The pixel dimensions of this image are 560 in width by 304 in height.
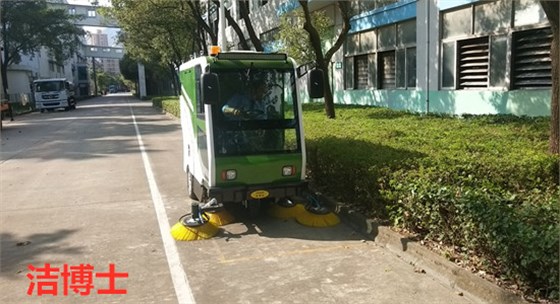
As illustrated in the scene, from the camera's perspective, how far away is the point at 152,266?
5.27m

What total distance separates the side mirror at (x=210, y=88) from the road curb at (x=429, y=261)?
235 cm

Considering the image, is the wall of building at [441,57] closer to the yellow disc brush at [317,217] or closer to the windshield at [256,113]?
the yellow disc brush at [317,217]

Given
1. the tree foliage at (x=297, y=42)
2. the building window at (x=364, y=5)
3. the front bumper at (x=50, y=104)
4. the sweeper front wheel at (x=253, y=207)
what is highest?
the building window at (x=364, y=5)

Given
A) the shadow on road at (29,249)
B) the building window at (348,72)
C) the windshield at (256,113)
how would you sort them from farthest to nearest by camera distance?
1. the building window at (348,72)
2. the windshield at (256,113)
3. the shadow on road at (29,249)

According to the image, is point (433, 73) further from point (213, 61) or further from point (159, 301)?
point (159, 301)

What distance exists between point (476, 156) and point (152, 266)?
4006 millimetres

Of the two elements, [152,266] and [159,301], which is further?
[152,266]

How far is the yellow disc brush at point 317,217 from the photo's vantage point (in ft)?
21.6

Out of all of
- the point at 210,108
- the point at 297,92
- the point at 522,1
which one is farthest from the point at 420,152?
the point at 522,1

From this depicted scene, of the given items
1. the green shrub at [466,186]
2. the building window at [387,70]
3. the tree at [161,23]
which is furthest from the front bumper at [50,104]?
the green shrub at [466,186]

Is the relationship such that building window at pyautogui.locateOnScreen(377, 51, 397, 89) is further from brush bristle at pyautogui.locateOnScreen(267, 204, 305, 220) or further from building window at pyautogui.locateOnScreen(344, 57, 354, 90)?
brush bristle at pyautogui.locateOnScreen(267, 204, 305, 220)

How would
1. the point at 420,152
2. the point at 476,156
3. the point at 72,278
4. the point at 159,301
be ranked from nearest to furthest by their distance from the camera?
the point at 159,301 < the point at 72,278 < the point at 476,156 < the point at 420,152

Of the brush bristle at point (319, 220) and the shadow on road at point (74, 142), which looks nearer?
the brush bristle at point (319, 220)

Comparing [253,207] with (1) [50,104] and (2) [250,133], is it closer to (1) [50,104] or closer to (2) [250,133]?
(2) [250,133]
